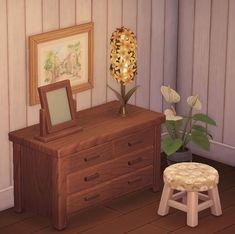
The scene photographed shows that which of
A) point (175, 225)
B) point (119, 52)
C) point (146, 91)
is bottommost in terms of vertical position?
point (175, 225)

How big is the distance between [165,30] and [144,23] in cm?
30

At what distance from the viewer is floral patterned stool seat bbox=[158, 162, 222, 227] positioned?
621 cm

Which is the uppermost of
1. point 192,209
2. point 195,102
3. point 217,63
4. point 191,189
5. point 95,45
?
point 95,45

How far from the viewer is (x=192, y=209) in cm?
631

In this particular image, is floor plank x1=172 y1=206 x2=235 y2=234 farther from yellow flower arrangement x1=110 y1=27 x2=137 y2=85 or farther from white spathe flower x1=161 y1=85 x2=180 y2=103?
yellow flower arrangement x1=110 y1=27 x2=137 y2=85

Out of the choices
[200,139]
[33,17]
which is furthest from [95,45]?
[200,139]

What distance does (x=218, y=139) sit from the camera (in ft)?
24.8

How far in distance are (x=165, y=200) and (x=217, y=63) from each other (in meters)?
1.46

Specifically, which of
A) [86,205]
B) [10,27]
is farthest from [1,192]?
[10,27]

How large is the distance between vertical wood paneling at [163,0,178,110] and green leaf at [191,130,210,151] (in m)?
0.57

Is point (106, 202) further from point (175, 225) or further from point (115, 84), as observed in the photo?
point (115, 84)

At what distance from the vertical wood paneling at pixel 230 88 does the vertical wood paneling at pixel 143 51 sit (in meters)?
0.66

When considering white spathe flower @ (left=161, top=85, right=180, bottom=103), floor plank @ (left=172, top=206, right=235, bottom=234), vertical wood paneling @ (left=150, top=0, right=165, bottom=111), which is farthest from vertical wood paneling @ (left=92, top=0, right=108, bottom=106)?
floor plank @ (left=172, top=206, right=235, bottom=234)

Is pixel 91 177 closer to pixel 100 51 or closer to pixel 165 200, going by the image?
pixel 165 200
